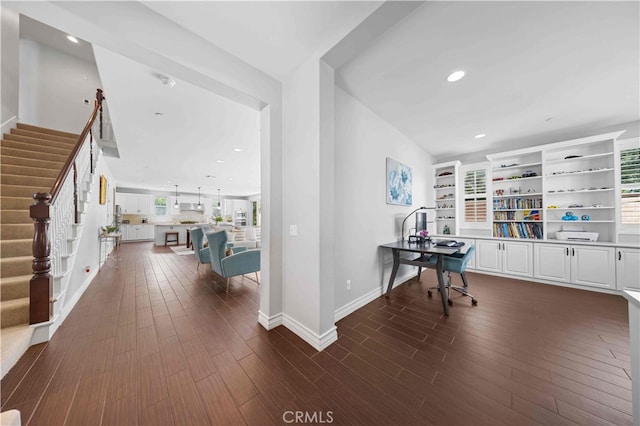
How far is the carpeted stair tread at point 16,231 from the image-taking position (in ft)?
7.94

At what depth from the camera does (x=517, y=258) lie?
3932 millimetres

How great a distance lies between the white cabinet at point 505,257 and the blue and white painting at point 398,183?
1.96 metres

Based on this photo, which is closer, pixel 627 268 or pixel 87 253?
pixel 627 268

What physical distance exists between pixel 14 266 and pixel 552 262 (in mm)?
7578

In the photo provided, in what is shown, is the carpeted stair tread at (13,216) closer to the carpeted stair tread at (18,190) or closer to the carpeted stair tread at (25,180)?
the carpeted stair tread at (18,190)

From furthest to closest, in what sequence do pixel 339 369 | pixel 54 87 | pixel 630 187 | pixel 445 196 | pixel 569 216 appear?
pixel 445 196
pixel 54 87
pixel 569 216
pixel 630 187
pixel 339 369

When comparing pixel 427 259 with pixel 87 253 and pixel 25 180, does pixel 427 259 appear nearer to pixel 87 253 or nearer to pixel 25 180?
pixel 87 253

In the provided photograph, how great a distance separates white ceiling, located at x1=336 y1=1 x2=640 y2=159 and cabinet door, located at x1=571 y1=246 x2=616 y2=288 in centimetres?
212

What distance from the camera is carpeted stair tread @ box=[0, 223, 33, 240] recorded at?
242cm

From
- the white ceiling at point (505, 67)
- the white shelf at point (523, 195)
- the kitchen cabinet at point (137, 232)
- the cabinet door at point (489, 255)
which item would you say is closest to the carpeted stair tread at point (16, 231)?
the white ceiling at point (505, 67)

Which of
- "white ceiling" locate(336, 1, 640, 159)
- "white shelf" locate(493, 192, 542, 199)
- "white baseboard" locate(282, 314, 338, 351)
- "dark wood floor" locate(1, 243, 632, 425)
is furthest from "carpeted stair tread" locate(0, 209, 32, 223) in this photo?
"white shelf" locate(493, 192, 542, 199)

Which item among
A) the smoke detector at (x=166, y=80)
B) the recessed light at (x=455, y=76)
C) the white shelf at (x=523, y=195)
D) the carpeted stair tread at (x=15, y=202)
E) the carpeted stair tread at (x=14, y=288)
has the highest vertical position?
the smoke detector at (x=166, y=80)

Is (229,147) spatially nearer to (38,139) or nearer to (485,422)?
(38,139)

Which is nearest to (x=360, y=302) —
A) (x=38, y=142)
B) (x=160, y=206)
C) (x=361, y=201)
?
(x=361, y=201)
